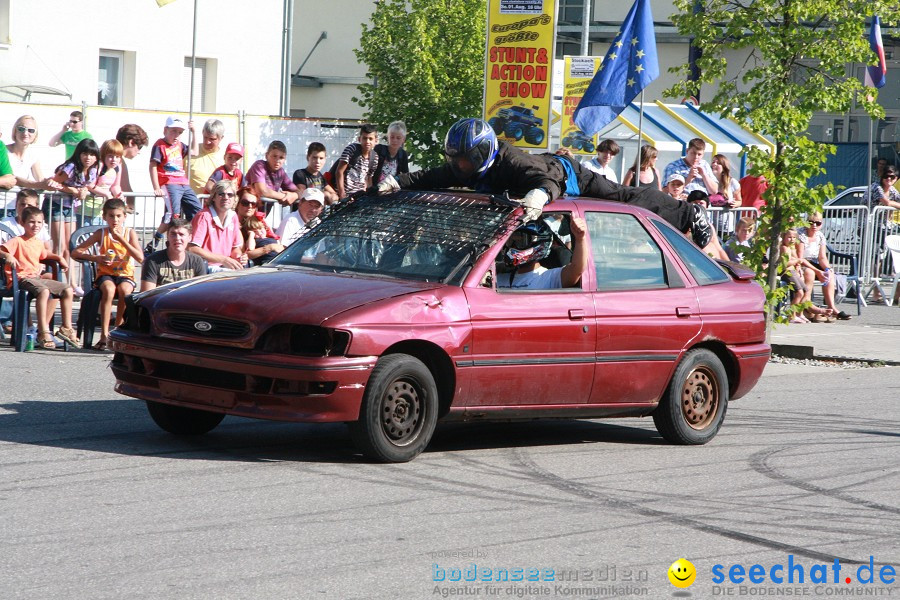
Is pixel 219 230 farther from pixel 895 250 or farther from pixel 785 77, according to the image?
pixel 895 250

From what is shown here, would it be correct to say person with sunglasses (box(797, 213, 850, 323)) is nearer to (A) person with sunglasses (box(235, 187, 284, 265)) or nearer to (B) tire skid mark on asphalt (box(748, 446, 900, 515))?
(A) person with sunglasses (box(235, 187, 284, 265))

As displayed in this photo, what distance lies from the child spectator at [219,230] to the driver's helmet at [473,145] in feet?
13.7

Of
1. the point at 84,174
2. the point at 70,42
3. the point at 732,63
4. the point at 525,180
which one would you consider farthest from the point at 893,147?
the point at 525,180

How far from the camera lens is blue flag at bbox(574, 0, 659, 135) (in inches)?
563

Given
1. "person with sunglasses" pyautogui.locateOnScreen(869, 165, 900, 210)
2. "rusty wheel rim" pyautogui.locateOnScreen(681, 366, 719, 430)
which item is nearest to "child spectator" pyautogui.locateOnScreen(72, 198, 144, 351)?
"rusty wheel rim" pyautogui.locateOnScreen(681, 366, 719, 430)

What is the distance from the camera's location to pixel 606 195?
10109 mm

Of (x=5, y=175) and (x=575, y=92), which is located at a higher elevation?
(x=575, y=92)

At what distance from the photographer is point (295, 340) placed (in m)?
7.39

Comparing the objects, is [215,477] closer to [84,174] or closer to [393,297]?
[393,297]

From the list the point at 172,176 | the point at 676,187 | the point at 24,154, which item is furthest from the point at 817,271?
the point at 24,154

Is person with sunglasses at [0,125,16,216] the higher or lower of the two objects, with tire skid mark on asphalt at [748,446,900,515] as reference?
higher

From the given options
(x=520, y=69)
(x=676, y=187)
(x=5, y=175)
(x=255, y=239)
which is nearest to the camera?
(x=255, y=239)

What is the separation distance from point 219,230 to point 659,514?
689 centimetres

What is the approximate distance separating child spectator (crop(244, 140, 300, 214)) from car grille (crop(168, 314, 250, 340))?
24.6 feet
